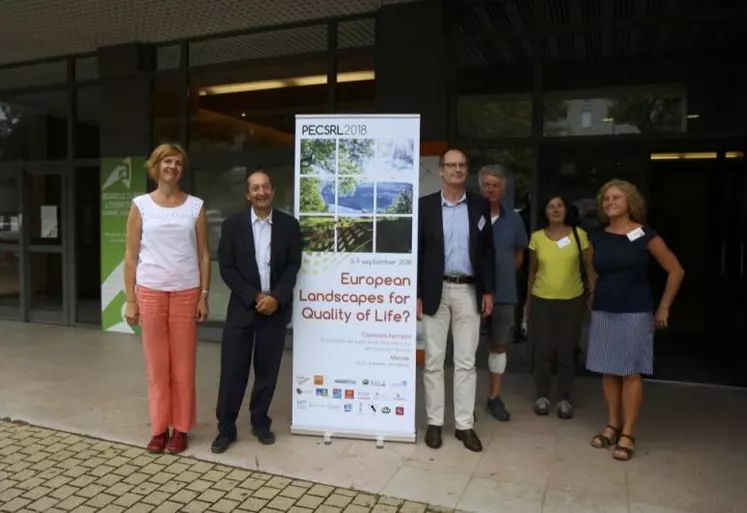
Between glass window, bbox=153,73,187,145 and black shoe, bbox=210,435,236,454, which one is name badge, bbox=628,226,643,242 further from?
glass window, bbox=153,73,187,145

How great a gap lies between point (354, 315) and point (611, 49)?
3.69m

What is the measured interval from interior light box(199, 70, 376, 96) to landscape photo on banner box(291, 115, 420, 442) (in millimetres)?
2744

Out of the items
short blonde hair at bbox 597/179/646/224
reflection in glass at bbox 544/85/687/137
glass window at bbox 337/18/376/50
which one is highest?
glass window at bbox 337/18/376/50

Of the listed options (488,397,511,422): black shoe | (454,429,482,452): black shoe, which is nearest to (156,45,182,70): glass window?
(488,397,511,422): black shoe

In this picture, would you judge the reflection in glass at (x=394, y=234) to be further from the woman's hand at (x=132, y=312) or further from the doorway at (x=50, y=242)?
the doorway at (x=50, y=242)

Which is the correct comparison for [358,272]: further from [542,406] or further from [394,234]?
[542,406]

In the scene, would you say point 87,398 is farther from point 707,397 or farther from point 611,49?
point 611,49

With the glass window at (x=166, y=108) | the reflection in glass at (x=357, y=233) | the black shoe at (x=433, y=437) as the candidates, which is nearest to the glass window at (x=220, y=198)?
the glass window at (x=166, y=108)

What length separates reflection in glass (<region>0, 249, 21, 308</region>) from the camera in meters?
8.94

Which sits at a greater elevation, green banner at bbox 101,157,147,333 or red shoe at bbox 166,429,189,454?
green banner at bbox 101,157,147,333

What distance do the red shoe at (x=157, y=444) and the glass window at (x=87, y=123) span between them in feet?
17.6

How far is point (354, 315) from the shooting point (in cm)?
412

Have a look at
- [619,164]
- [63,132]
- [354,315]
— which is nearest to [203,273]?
[354,315]

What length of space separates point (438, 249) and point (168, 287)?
1707mm
